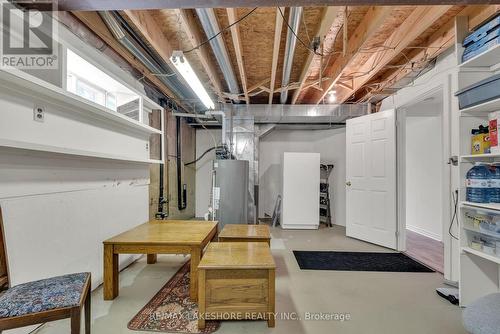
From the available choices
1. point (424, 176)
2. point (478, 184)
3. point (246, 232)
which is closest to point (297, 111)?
point (424, 176)

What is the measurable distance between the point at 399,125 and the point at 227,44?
9.22ft

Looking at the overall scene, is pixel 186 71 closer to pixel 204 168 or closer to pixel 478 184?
pixel 478 184

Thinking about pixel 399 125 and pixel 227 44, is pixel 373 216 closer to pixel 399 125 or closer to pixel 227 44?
pixel 399 125

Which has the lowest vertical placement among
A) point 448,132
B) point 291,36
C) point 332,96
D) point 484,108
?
point 448,132

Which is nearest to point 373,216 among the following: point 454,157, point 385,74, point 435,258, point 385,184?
point 385,184

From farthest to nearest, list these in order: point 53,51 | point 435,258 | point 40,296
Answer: point 435,258
point 53,51
point 40,296

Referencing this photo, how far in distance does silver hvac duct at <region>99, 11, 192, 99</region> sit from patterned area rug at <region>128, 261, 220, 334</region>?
240cm

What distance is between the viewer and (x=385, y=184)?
12.4 feet

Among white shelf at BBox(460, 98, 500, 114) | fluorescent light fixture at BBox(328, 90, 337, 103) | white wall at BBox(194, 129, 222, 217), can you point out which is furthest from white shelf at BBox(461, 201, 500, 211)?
white wall at BBox(194, 129, 222, 217)

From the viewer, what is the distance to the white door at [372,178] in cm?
372

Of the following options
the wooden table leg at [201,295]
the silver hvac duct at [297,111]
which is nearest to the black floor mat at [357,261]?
the wooden table leg at [201,295]

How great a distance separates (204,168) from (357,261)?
403 centimetres

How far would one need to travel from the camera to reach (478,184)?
6.28 ft

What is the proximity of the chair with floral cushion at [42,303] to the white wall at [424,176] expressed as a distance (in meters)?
4.98
